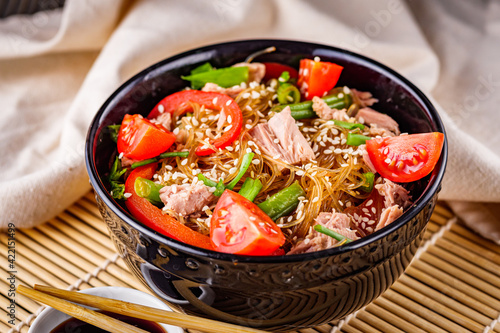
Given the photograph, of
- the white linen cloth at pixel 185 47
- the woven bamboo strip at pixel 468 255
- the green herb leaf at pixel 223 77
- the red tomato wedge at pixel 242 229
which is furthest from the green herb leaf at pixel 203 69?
the woven bamboo strip at pixel 468 255

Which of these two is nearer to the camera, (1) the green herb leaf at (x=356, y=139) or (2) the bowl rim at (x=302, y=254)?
(2) the bowl rim at (x=302, y=254)

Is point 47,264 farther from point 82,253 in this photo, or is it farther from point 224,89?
point 224,89

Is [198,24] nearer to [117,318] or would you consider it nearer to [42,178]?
[42,178]

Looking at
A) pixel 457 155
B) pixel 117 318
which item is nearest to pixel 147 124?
pixel 117 318

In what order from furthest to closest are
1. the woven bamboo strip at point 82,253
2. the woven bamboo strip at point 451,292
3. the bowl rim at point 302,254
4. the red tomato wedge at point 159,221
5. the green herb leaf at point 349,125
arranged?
the woven bamboo strip at point 82,253
the woven bamboo strip at point 451,292
the green herb leaf at point 349,125
the red tomato wedge at point 159,221
the bowl rim at point 302,254

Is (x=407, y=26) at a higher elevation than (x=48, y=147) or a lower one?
higher

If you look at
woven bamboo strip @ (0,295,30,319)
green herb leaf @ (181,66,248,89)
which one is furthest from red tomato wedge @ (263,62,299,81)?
woven bamboo strip @ (0,295,30,319)

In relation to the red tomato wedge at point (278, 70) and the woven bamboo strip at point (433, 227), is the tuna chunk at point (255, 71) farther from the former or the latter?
the woven bamboo strip at point (433, 227)
